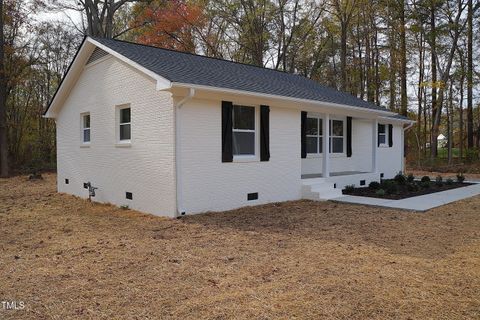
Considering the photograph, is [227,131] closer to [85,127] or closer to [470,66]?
[85,127]

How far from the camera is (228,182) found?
8961mm

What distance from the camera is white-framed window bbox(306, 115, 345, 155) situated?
12.7 meters

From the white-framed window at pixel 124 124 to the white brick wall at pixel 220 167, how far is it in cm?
220

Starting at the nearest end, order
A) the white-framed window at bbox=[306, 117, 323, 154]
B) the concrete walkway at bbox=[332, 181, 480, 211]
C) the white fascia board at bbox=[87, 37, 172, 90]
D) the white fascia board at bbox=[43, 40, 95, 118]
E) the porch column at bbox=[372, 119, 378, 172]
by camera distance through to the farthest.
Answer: the white fascia board at bbox=[87, 37, 172, 90]
the concrete walkway at bbox=[332, 181, 480, 211]
the white fascia board at bbox=[43, 40, 95, 118]
the white-framed window at bbox=[306, 117, 323, 154]
the porch column at bbox=[372, 119, 378, 172]

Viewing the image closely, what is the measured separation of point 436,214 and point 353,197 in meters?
2.72

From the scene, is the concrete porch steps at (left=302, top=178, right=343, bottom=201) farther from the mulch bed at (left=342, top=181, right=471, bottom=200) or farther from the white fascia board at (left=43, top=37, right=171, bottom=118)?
the white fascia board at (left=43, top=37, right=171, bottom=118)

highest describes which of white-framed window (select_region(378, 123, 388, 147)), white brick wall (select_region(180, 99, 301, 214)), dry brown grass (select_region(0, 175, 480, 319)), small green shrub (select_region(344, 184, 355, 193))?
white-framed window (select_region(378, 123, 388, 147))

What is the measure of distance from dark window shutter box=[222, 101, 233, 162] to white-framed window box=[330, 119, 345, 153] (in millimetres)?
5639

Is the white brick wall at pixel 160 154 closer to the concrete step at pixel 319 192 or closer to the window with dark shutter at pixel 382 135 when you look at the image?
the concrete step at pixel 319 192

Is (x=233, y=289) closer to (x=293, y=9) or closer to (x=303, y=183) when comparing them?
(x=303, y=183)

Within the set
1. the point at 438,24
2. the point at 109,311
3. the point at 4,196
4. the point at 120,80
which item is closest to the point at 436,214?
the point at 109,311

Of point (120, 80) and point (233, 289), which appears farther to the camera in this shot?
point (120, 80)

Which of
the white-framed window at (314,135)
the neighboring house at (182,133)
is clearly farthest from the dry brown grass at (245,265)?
the white-framed window at (314,135)

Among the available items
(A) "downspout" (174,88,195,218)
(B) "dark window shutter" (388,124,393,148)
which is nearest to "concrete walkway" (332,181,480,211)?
(B) "dark window shutter" (388,124,393,148)
